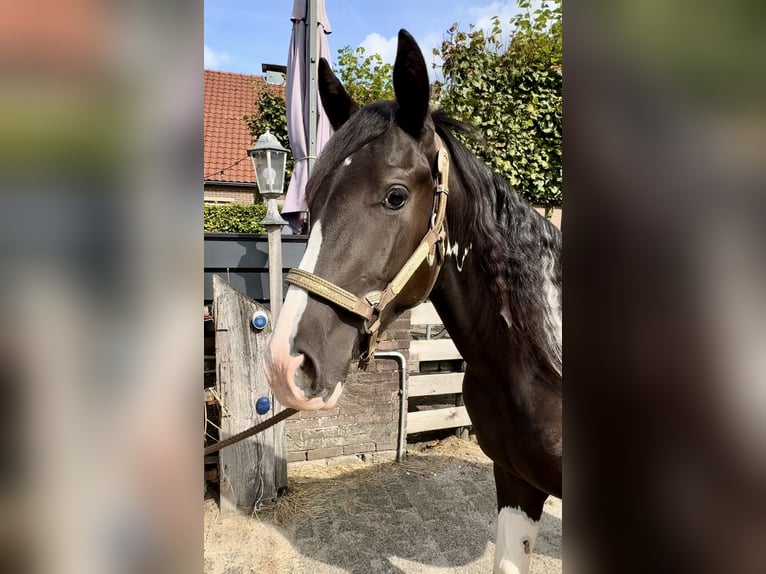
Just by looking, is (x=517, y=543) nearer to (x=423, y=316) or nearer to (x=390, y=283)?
(x=390, y=283)

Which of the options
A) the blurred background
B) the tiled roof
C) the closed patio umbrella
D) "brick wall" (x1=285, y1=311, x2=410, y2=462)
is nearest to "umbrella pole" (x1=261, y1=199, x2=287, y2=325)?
the closed patio umbrella

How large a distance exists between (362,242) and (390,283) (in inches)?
6.5

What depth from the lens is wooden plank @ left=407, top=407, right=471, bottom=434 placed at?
410 centimetres

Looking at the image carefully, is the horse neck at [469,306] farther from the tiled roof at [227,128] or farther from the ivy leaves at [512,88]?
the tiled roof at [227,128]

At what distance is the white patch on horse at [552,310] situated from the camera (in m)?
1.56

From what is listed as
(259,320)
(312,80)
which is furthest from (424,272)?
(312,80)

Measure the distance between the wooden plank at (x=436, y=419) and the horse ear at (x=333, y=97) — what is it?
2904 mm

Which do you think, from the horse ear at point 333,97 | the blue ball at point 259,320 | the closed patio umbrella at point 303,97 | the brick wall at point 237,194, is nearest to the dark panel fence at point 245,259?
the blue ball at point 259,320

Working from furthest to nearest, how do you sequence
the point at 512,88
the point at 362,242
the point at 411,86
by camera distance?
the point at 512,88 → the point at 411,86 → the point at 362,242

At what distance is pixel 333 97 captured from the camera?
6.10ft

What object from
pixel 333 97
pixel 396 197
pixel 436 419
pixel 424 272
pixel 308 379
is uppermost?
pixel 333 97
